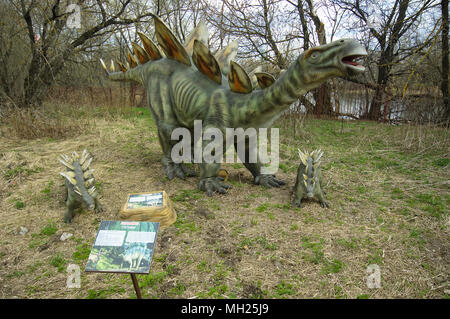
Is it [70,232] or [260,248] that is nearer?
[260,248]

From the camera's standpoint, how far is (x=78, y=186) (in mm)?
2422

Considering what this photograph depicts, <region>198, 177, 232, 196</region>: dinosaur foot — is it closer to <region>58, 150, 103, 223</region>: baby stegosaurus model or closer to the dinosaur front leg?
the dinosaur front leg

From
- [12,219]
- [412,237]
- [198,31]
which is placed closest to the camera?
[412,237]

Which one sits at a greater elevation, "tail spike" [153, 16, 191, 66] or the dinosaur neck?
"tail spike" [153, 16, 191, 66]

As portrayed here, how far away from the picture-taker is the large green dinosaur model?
6.59 feet

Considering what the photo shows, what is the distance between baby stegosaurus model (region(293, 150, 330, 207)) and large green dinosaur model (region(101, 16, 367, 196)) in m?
0.48

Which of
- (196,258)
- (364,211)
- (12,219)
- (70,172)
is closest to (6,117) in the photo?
(12,219)

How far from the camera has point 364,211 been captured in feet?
8.95

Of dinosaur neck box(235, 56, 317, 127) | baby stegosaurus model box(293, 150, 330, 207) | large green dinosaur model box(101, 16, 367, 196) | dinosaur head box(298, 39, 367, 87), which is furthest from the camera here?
baby stegosaurus model box(293, 150, 330, 207)

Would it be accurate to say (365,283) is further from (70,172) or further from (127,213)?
(70,172)

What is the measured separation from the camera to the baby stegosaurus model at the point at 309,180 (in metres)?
2.66

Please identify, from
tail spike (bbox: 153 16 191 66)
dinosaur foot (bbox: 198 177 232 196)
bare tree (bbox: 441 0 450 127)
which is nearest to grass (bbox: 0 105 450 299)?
dinosaur foot (bbox: 198 177 232 196)

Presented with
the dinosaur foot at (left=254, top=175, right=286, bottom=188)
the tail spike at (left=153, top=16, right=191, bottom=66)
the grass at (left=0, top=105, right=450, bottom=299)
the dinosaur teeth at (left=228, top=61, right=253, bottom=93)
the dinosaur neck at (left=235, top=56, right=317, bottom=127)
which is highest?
the tail spike at (left=153, top=16, right=191, bottom=66)
